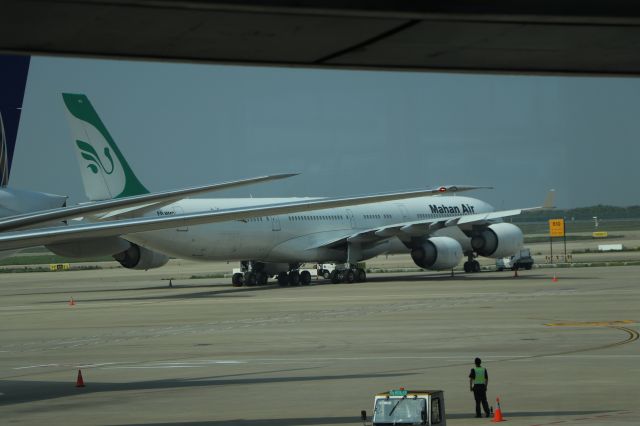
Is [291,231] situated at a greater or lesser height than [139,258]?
greater

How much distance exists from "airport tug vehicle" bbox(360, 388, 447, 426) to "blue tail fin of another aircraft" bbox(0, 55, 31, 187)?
34.1 feet

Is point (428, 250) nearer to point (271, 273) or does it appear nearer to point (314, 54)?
point (271, 273)

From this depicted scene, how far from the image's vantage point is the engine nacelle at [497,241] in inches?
2117

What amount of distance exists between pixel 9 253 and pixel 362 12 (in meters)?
13.2

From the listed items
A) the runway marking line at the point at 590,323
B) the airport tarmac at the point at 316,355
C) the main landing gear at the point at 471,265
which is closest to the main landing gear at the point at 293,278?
the airport tarmac at the point at 316,355

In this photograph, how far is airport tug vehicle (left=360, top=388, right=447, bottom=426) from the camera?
11.9 metres

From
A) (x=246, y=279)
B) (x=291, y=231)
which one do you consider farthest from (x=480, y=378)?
(x=246, y=279)

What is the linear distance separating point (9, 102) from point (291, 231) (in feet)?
106

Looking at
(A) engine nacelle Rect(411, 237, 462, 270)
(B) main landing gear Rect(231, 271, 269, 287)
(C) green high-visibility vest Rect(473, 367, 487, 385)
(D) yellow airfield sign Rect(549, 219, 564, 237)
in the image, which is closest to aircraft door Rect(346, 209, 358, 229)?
(A) engine nacelle Rect(411, 237, 462, 270)

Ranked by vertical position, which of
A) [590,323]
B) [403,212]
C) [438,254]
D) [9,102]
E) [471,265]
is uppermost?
[403,212]

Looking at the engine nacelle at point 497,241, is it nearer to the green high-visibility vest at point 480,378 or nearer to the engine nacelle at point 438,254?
the engine nacelle at point 438,254

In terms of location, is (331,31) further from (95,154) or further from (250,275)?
(250,275)

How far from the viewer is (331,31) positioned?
7277 mm

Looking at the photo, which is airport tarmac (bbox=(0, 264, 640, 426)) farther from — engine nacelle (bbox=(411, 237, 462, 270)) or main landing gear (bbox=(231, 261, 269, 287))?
main landing gear (bbox=(231, 261, 269, 287))
